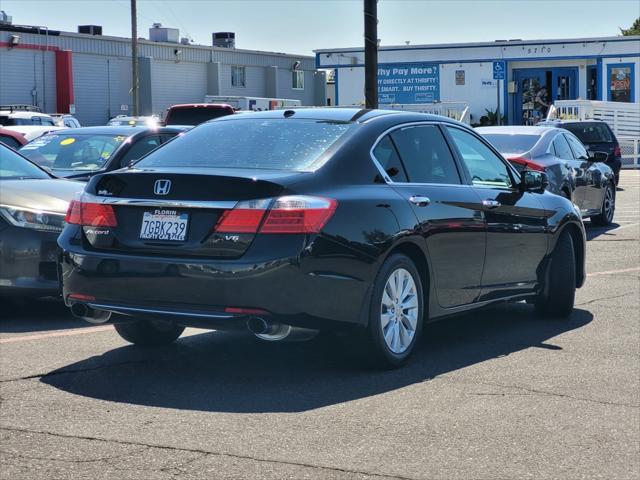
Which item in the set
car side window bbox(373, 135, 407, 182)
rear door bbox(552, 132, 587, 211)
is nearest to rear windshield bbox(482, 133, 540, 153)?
rear door bbox(552, 132, 587, 211)

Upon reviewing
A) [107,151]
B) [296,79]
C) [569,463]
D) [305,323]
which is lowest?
[569,463]

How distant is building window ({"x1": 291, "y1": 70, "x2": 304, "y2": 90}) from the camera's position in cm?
7669

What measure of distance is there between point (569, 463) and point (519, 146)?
10.8 metres

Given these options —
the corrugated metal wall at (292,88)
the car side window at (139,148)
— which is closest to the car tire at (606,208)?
the car side window at (139,148)

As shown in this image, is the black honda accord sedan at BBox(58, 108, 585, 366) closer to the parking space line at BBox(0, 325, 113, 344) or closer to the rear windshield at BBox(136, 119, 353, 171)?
the rear windshield at BBox(136, 119, 353, 171)

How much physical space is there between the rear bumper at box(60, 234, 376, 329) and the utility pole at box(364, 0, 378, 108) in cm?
1622

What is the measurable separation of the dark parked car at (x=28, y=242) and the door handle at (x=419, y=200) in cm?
298

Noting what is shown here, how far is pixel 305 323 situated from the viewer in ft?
21.2

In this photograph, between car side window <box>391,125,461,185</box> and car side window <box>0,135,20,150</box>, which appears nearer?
car side window <box>391,125,461,185</box>

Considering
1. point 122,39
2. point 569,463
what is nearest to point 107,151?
point 569,463

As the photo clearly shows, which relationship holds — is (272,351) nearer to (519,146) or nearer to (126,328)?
(126,328)

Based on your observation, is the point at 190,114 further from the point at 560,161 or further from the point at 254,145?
the point at 254,145

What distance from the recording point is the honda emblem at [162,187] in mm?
6680

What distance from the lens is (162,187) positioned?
671 centimetres
